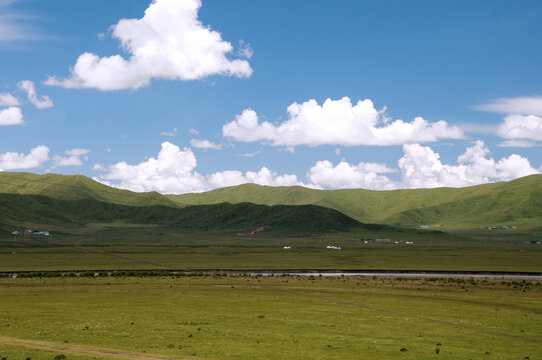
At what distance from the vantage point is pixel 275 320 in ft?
147

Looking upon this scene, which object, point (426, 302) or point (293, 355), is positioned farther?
point (426, 302)

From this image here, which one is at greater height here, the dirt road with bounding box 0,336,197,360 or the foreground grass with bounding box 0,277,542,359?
the dirt road with bounding box 0,336,197,360

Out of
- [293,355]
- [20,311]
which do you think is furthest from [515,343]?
[20,311]

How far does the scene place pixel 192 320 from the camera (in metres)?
43.7

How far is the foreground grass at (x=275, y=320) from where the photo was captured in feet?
109

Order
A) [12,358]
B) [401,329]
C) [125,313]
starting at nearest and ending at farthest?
[12,358], [401,329], [125,313]

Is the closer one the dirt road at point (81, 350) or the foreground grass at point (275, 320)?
the dirt road at point (81, 350)

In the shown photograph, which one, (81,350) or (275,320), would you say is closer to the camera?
(81,350)

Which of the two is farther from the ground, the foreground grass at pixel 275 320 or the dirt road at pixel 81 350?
the dirt road at pixel 81 350

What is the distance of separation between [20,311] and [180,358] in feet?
79.2

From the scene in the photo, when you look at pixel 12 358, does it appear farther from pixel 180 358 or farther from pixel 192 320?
pixel 192 320

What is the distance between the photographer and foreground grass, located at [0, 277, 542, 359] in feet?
109

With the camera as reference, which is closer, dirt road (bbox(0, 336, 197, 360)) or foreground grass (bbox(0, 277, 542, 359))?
dirt road (bbox(0, 336, 197, 360))

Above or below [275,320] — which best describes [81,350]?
above
